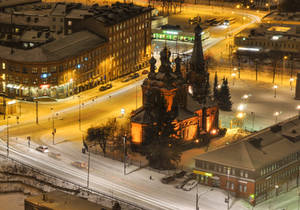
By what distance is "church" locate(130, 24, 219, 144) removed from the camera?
6196 inches

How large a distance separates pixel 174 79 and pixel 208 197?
105 ft

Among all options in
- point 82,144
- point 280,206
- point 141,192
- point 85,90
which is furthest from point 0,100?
point 280,206

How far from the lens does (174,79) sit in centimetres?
16000

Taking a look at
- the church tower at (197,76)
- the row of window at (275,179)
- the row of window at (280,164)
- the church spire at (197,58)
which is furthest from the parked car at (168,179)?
the church spire at (197,58)

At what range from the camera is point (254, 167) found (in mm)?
136625

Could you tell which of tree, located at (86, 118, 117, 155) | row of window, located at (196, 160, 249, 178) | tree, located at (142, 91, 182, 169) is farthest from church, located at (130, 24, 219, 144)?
row of window, located at (196, 160, 249, 178)

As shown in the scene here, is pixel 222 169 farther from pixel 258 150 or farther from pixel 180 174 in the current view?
pixel 180 174

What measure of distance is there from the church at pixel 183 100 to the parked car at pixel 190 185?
15.5 metres

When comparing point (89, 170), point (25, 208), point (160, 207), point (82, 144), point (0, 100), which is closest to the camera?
point (25, 208)

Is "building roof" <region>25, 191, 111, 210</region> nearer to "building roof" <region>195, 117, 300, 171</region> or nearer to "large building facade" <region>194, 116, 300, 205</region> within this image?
"large building facade" <region>194, 116, 300, 205</region>

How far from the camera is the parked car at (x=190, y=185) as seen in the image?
458 feet

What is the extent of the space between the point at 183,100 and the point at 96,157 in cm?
2223

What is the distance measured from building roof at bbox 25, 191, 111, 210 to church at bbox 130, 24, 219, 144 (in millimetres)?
35147

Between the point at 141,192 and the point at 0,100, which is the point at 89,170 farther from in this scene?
the point at 0,100
